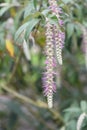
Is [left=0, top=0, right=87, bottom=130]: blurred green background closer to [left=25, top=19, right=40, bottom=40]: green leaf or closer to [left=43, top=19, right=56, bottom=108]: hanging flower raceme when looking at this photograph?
[left=25, top=19, right=40, bottom=40]: green leaf

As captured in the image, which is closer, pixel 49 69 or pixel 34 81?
pixel 49 69

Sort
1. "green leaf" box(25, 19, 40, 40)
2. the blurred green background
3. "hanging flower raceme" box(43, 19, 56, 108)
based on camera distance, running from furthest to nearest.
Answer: the blurred green background
"green leaf" box(25, 19, 40, 40)
"hanging flower raceme" box(43, 19, 56, 108)

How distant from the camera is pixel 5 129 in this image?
2209 millimetres

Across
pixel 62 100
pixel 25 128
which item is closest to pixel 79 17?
pixel 62 100

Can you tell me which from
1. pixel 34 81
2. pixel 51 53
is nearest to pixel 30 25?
pixel 51 53

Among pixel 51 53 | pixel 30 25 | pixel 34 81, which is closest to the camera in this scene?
pixel 51 53

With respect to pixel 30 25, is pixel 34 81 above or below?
below

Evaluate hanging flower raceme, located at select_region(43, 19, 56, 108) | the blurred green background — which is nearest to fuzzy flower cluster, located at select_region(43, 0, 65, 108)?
hanging flower raceme, located at select_region(43, 19, 56, 108)

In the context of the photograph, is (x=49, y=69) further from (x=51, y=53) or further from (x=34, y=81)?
(x=34, y=81)

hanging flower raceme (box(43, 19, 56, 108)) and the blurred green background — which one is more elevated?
hanging flower raceme (box(43, 19, 56, 108))

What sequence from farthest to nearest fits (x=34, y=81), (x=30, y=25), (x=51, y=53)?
(x=34, y=81), (x=30, y=25), (x=51, y=53)

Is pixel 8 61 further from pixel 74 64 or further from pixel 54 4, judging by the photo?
pixel 54 4

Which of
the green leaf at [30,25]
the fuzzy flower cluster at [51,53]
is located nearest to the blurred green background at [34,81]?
the green leaf at [30,25]

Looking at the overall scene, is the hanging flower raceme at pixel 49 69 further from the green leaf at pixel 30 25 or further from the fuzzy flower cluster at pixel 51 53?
the green leaf at pixel 30 25
